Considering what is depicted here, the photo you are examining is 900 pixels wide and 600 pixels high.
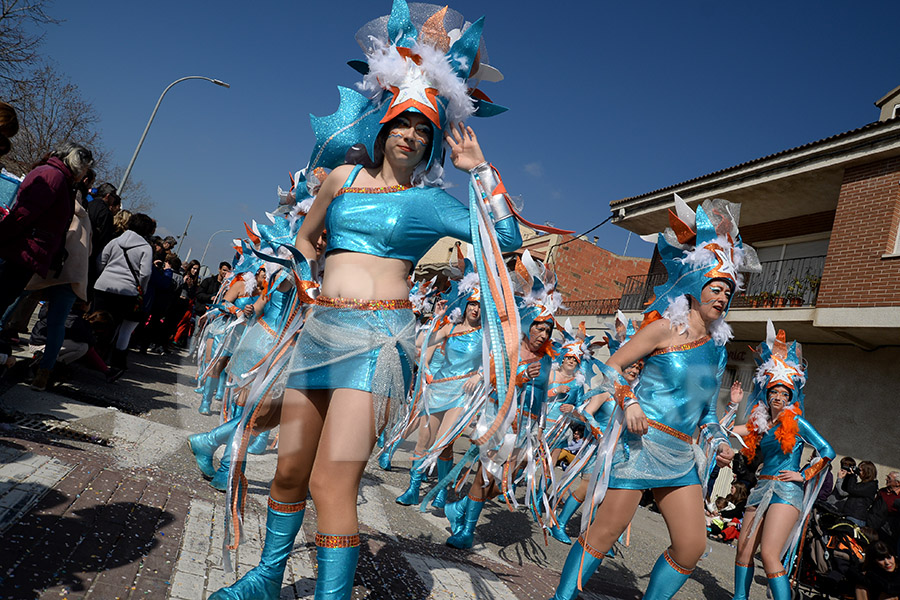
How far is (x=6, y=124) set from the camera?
382cm

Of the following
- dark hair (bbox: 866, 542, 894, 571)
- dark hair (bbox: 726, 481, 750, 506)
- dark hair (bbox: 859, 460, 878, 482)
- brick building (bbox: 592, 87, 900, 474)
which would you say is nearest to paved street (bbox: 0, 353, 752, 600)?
dark hair (bbox: 866, 542, 894, 571)

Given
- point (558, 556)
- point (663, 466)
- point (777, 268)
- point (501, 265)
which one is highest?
point (777, 268)

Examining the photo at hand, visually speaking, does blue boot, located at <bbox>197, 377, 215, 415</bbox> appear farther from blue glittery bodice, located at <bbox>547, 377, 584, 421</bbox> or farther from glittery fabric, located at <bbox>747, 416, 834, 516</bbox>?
glittery fabric, located at <bbox>747, 416, 834, 516</bbox>

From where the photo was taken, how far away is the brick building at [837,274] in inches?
423

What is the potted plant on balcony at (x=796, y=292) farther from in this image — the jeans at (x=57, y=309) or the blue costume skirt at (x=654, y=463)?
the jeans at (x=57, y=309)

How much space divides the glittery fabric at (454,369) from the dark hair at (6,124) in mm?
3532

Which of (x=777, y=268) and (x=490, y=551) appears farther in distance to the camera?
(x=777, y=268)

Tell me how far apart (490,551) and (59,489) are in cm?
307

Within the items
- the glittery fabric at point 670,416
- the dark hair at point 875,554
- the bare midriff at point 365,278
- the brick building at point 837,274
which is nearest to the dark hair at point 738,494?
the brick building at point 837,274

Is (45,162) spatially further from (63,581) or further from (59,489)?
(63,581)

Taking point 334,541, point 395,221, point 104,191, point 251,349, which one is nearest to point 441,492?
point 251,349

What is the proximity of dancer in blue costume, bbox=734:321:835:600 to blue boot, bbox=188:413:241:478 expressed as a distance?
3.98 meters

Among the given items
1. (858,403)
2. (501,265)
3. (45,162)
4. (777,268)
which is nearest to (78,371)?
(45,162)

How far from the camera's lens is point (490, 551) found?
4.92 meters
